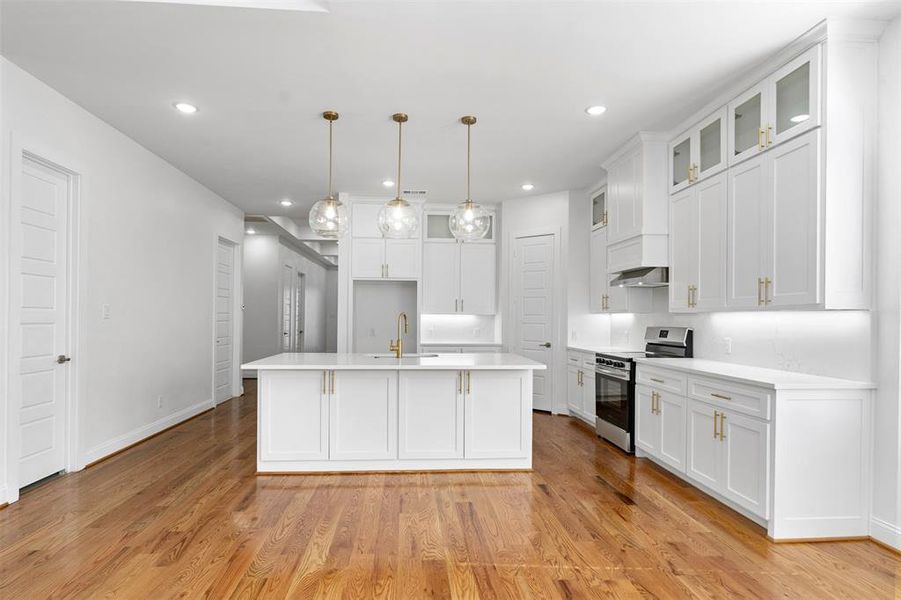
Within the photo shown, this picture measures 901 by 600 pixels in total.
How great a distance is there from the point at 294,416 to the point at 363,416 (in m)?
0.52

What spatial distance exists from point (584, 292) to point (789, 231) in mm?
3345

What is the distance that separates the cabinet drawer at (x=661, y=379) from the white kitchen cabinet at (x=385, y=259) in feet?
11.1

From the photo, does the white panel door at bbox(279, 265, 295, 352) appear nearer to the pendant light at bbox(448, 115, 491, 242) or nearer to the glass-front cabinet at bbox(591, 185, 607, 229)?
the glass-front cabinet at bbox(591, 185, 607, 229)

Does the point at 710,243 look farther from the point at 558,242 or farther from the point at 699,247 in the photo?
the point at 558,242

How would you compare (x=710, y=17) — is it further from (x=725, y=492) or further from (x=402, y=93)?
(x=725, y=492)

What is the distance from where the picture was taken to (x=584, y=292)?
249 inches

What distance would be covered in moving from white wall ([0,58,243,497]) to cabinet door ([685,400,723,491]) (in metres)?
4.41

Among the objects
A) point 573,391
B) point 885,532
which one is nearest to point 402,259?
point 573,391

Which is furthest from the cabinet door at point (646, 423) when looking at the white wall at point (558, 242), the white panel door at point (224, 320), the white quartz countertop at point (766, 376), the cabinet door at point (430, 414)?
the white panel door at point (224, 320)

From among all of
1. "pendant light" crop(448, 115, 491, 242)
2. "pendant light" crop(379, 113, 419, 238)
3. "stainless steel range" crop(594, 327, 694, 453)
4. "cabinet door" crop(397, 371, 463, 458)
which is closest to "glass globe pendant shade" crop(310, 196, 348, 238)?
"pendant light" crop(379, 113, 419, 238)

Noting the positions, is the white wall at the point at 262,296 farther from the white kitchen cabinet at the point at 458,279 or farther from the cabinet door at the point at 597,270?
the cabinet door at the point at 597,270

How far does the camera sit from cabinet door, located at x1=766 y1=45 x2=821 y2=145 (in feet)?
9.32

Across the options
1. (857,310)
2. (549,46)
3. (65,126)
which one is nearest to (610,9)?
(549,46)

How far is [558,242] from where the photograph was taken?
6.43 meters
